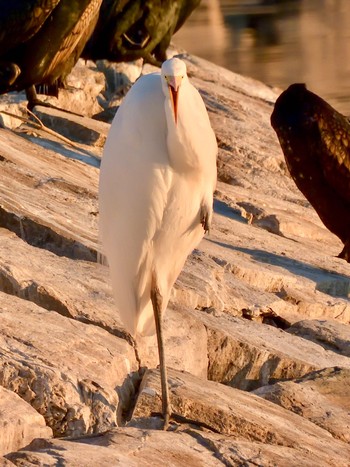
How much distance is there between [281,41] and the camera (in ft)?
68.1

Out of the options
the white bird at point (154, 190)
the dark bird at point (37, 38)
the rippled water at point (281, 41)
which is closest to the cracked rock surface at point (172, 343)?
the white bird at point (154, 190)

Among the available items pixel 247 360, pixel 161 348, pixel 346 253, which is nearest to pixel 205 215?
pixel 161 348

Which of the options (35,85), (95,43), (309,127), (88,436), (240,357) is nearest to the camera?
(88,436)

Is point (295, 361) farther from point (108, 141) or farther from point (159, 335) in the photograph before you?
point (108, 141)

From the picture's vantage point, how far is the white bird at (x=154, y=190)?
4.91m

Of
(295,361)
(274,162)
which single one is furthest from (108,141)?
(274,162)

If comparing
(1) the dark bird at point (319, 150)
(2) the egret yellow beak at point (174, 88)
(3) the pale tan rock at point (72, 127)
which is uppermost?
(2) the egret yellow beak at point (174, 88)

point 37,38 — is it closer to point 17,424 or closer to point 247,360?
point 247,360

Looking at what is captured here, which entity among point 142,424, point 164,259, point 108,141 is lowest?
point 142,424

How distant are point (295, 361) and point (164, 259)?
2.82ft

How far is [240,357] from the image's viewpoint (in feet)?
18.5

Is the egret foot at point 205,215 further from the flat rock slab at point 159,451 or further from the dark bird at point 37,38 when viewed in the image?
the dark bird at point 37,38

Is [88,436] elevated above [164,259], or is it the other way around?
[164,259]

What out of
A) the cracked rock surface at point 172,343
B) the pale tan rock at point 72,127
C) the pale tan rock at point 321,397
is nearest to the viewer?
the cracked rock surface at point 172,343
